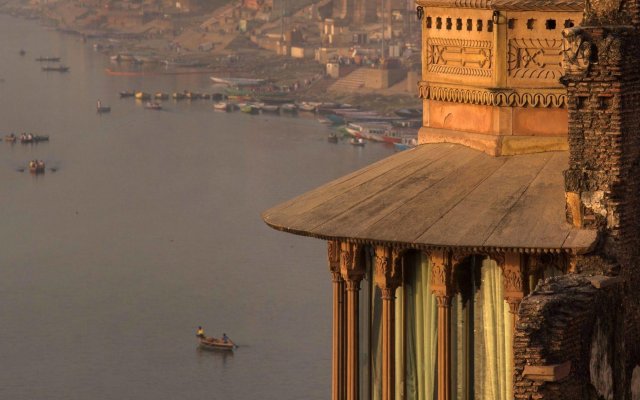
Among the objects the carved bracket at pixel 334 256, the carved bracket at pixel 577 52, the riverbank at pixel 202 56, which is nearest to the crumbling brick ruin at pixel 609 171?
the carved bracket at pixel 577 52

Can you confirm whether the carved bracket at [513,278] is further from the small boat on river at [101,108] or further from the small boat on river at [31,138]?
the small boat on river at [101,108]

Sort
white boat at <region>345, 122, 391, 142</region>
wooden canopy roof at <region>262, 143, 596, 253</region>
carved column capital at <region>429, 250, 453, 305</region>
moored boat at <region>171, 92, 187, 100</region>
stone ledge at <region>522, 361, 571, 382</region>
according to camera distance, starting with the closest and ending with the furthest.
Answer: stone ledge at <region>522, 361, 571, 382</region> → wooden canopy roof at <region>262, 143, 596, 253</region> → carved column capital at <region>429, 250, 453, 305</region> → white boat at <region>345, 122, 391, 142</region> → moored boat at <region>171, 92, 187, 100</region>

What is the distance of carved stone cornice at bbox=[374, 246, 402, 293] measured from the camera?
7113mm

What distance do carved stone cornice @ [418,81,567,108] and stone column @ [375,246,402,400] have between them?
2.52ft

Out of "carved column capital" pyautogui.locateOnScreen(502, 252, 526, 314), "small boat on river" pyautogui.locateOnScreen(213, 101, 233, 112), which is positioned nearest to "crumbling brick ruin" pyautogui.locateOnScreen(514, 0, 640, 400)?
"carved column capital" pyautogui.locateOnScreen(502, 252, 526, 314)

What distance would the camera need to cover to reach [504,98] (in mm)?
7418

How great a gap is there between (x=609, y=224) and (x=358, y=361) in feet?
4.43

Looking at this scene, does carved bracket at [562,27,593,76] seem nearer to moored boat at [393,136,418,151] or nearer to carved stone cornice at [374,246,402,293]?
carved stone cornice at [374,246,402,293]

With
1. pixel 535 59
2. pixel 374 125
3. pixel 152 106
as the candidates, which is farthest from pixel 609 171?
pixel 152 106

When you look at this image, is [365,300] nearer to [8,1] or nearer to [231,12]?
[231,12]

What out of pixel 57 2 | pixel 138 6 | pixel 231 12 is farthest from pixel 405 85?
pixel 57 2

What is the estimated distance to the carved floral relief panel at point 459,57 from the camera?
24.5ft

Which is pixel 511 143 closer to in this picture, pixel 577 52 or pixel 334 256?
pixel 334 256

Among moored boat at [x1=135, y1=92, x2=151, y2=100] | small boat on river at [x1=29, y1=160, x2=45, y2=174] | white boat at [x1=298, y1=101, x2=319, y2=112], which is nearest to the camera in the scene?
small boat on river at [x1=29, y1=160, x2=45, y2=174]
